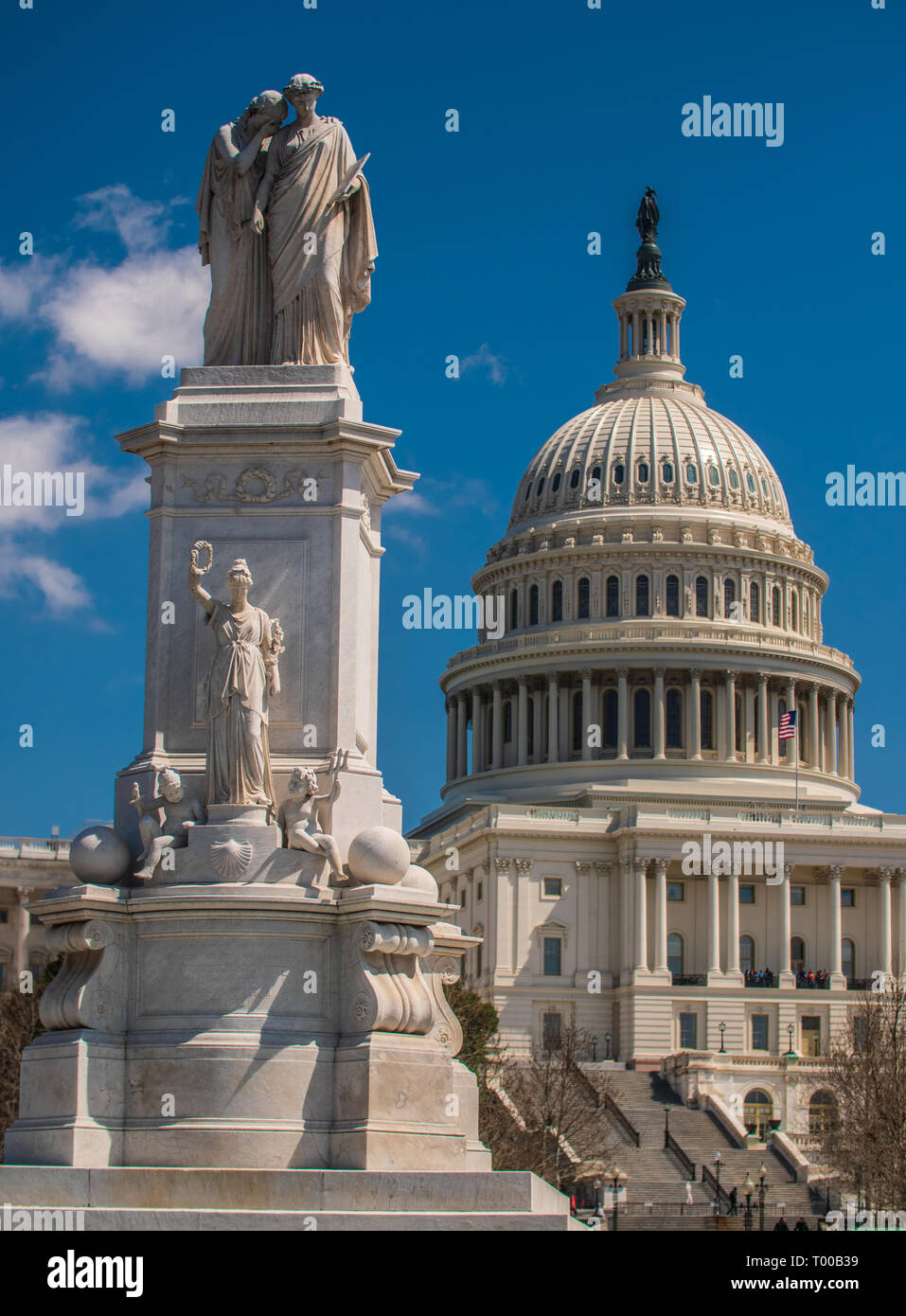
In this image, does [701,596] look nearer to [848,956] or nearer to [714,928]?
[848,956]

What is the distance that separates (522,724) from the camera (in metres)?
159

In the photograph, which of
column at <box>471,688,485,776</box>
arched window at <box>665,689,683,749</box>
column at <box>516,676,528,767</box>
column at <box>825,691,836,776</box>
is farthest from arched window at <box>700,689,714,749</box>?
column at <box>471,688,485,776</box>

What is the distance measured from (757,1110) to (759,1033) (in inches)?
527

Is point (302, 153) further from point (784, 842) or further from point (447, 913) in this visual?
point (784, 842)

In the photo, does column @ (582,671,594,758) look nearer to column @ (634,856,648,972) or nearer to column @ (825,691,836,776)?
column @ (825,691,836,776)

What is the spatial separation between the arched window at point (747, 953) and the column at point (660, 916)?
585 centimetres

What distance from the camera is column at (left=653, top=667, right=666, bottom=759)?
154 meters

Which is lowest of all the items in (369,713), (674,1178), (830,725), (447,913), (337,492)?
(674,1178)

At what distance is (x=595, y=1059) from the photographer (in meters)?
125

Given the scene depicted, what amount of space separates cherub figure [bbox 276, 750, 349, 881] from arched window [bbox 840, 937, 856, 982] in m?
121

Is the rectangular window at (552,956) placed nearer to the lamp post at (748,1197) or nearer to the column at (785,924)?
the column at (785,924)

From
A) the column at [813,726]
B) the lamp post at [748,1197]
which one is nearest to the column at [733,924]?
the column at [813,726]
